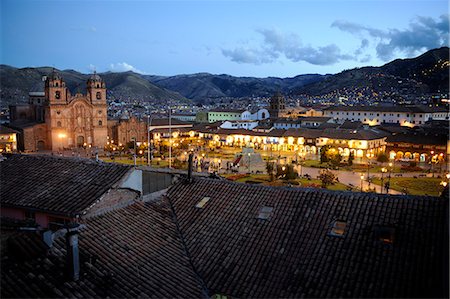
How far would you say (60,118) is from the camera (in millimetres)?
62875

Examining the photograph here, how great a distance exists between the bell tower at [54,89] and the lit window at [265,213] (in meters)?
58.0

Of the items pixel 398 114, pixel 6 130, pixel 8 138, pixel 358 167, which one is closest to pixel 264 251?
pixel 358 167

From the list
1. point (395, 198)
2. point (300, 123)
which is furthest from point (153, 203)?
point (300, 123)

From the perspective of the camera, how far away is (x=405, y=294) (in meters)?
7.41

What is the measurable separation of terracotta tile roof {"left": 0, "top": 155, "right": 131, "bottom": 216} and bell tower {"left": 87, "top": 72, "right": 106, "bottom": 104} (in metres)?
56.0

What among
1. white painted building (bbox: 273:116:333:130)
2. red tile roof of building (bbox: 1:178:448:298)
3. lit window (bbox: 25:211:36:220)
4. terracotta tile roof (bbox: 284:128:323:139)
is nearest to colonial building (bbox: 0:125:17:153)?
terracotta tile roof (bbox: 284:128:323:139)

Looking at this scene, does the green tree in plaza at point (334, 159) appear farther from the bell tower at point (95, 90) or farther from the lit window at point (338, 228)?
the bell tower at point (95, 90)

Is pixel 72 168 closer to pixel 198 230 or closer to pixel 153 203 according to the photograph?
pixel 153 203

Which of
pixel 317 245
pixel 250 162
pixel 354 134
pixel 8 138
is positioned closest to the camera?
pixel 317 245

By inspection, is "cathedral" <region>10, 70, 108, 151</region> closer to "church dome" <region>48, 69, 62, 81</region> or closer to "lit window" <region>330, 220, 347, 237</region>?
"church dome" <region>48, 69, 62, 81</region>

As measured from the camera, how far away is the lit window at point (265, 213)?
34.1ft

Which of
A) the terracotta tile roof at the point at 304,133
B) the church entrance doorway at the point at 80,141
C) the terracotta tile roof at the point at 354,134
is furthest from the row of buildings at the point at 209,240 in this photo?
the church entrance doorway at the point at 80,141

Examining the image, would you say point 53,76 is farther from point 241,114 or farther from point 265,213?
point 265,213

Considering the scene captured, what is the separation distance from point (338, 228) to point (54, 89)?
60.4 m
